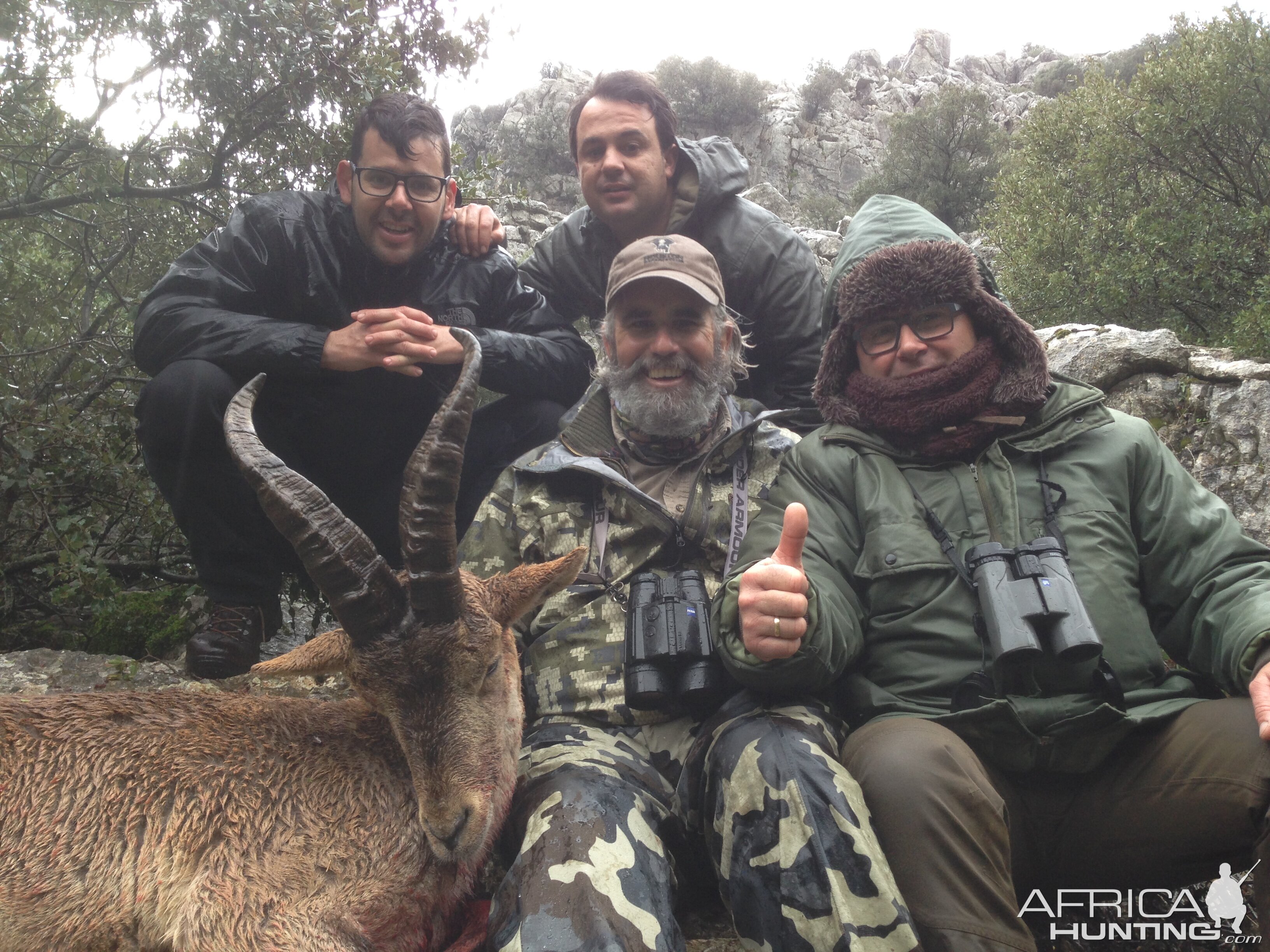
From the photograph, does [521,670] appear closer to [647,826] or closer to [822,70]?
[647,826]

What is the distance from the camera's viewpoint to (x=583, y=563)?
4.20 meters

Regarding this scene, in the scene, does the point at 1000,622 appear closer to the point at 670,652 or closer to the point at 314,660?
the point at 670,652

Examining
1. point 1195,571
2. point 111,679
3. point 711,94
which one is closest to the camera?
point 1195,571

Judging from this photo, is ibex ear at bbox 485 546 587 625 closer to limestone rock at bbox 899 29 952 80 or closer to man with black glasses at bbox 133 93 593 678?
man with black glasses at bbox 133 93 593 678

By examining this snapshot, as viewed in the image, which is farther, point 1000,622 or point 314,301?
point 314,301

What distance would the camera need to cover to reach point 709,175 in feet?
22.2

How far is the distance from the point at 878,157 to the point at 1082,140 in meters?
35.8

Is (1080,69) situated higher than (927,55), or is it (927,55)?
(927,55)

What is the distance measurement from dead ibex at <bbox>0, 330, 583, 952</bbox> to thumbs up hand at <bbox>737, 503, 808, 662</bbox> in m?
1.20

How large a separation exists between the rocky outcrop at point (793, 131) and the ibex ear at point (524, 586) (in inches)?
1756

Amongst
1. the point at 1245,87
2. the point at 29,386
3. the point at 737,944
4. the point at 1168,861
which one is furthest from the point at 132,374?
the point at 1245,87

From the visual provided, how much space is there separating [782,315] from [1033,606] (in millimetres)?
3904

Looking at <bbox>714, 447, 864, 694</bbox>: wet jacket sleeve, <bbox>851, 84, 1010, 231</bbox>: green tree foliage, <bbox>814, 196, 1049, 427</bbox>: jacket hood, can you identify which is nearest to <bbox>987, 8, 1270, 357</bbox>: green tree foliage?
<bbox>814, 196, 1049, 427</bbox>: jacket hood

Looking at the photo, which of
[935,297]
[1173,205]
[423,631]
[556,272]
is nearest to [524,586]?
[423,631]
